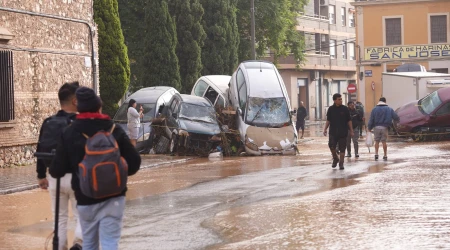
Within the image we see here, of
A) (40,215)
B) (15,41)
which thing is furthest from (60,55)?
(40,215)

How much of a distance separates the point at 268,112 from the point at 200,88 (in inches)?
305

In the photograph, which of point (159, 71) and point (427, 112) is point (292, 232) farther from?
point (159, 71)

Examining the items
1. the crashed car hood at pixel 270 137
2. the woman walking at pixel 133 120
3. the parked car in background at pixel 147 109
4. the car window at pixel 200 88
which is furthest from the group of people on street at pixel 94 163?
the car window at pixel 200 88

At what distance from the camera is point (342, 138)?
73.2 ft

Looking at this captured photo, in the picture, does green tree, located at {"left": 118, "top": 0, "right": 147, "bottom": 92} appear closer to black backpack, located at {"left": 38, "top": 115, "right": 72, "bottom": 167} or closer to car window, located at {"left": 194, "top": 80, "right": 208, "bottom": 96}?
car window, located at {"left": 194, "top": 80, "right": 208, "bottom": 96}

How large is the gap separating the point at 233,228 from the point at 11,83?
1373 centimetres

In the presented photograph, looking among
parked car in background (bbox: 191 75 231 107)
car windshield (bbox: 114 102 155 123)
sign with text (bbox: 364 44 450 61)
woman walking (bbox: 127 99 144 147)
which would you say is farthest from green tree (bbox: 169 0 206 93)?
woman walking (bbox: 127 99 144 147)

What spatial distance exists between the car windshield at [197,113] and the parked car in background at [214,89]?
363 cm

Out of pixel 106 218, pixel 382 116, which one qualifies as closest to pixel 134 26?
pixel 382 116

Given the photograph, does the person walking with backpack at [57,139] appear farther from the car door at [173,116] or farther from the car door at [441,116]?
the car door at [441,116]

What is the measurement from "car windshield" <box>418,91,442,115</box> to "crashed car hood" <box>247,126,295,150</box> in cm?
795

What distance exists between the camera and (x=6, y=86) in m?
24.3

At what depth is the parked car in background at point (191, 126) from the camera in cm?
3067

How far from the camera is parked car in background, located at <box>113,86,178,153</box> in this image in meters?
31.3
